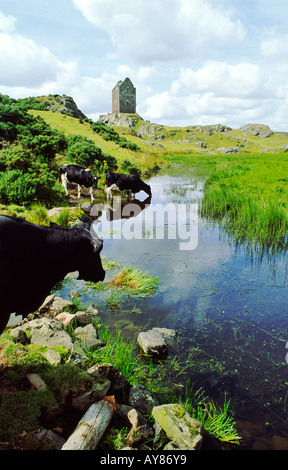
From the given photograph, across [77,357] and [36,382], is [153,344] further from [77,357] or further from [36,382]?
[36,382]

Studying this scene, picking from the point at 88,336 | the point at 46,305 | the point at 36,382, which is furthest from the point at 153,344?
the point at 46,305

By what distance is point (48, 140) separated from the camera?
18094 mm

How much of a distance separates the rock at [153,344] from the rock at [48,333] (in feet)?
3.81

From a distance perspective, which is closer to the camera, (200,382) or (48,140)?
(200,382)

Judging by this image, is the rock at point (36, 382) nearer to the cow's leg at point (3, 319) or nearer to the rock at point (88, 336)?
the cow's leg at point (3, 319)

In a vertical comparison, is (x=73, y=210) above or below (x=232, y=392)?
above

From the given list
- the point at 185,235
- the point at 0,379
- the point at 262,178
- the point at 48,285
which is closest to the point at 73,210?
the point at 185,235

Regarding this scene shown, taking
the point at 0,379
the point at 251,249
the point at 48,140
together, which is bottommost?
the point at 0,379

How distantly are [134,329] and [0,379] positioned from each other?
2558 millimetres

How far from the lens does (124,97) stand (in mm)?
132250

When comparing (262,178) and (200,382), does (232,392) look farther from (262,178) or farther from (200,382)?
(262,178)

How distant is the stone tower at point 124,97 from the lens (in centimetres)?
12862

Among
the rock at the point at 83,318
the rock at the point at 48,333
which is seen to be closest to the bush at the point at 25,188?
the rock at the point at 83,318

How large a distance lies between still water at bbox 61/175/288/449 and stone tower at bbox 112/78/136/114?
5204 inches
